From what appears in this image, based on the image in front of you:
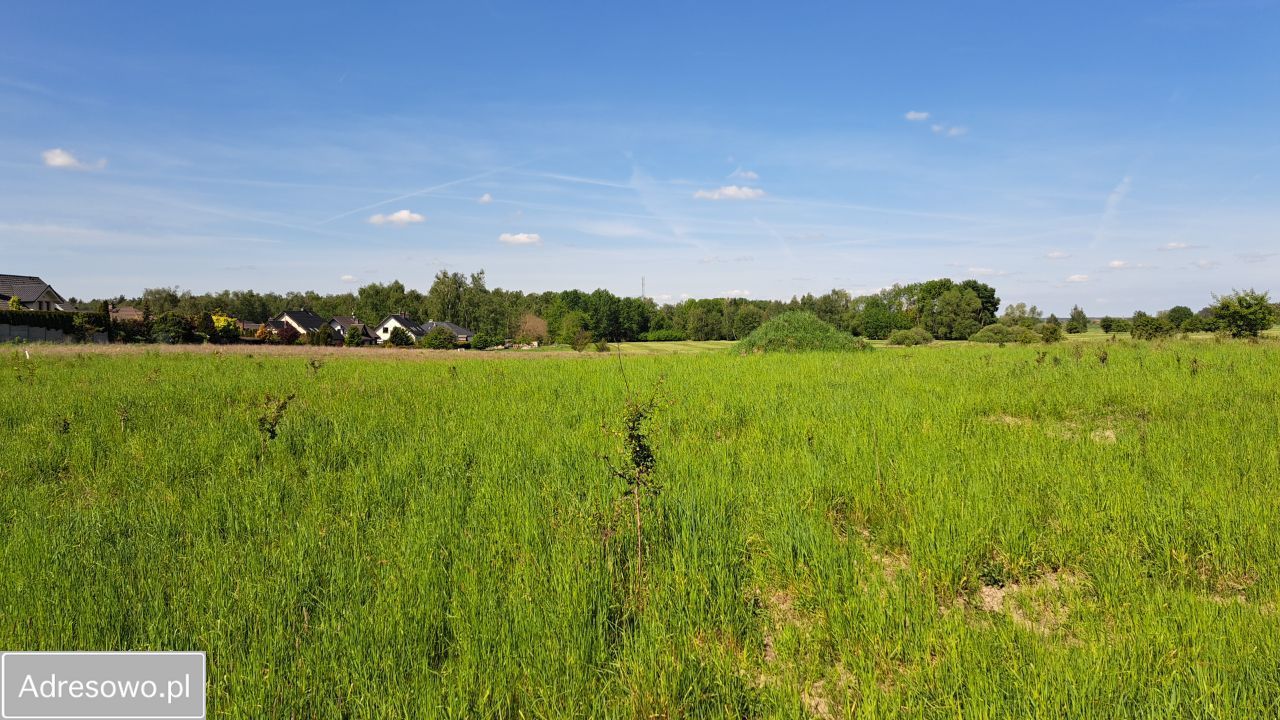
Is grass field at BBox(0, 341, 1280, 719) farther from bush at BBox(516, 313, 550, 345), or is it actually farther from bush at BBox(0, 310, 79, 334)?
bush at BBox(516, 313, 550, 345)

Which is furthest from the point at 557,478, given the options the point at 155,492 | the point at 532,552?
the point at 155,492

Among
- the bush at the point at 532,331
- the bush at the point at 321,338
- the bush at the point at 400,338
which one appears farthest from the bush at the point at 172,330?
the bush at the point at 532,331

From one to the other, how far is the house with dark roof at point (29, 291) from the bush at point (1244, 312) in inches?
3910

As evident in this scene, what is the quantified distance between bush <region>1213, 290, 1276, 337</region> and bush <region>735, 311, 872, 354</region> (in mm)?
24058

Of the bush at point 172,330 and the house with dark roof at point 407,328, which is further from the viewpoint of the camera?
the house with dark roof at point 407,328

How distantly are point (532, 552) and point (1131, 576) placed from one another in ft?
12.1

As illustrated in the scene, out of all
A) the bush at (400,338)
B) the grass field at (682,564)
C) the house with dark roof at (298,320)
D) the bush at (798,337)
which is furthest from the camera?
the house with dark roof at (298,320)

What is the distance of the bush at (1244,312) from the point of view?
31.2 m

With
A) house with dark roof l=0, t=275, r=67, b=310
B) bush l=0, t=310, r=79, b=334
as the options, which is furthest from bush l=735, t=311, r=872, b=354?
house with dark roof l=0, t=275, r=67, b=310

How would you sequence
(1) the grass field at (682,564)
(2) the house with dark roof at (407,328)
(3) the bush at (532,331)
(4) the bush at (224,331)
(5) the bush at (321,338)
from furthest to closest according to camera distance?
(2) the house with dark roof at (407,328)
(3) the bush at (532,331)
(5) the bush at (321,338)
(4) the bush at (224,331)
(1) the grass field at (682,564)

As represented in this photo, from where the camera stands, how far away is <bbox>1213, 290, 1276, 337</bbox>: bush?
31.2m

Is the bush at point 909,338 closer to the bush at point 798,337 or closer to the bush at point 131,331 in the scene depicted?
the bush at point 798,337

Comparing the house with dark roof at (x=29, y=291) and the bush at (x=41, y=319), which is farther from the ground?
the house with dark roof at (x=29, y=291)

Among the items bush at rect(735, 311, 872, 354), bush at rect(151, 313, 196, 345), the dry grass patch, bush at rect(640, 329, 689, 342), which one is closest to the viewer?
the dry grass patch
